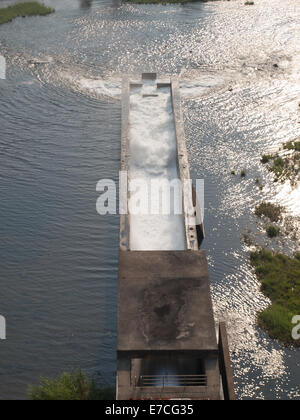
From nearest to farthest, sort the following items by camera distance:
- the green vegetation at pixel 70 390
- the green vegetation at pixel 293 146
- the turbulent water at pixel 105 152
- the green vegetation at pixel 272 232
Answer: the green vegetation at pixel 70 390 < the turbulent water at pixel 105 152 < the green vegetation at pixel 272 232 < the green vegetation at pixel 293 146

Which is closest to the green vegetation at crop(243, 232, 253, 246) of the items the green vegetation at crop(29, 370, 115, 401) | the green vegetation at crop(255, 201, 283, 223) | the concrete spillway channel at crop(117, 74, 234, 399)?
the green vegetation at crop(255, 201, 283, 223)

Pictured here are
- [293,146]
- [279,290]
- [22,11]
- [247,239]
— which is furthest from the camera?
[22,11]

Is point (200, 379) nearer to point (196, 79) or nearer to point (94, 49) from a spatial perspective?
point (196, 79)

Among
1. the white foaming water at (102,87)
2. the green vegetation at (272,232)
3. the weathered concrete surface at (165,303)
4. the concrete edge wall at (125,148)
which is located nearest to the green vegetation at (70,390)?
the weathered concrete surface at (165,303)

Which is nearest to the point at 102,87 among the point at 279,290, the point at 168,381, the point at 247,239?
Result: the point at 247,239

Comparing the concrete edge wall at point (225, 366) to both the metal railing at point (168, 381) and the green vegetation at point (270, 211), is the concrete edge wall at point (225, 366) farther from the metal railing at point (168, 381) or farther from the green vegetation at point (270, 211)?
the green vegetation at point (270, 211)

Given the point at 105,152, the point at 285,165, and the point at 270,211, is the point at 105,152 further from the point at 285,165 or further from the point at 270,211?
the point at 285,165
